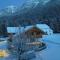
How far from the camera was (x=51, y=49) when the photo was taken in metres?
1.90

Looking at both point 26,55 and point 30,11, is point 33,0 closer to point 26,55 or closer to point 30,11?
point 30,11

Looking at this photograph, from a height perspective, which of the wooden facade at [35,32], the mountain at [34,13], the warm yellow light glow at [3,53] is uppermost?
the mountain at [34,13]

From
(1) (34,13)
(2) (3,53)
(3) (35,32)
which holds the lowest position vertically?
(2) (3,53)

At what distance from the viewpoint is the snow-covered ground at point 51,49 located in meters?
1.84

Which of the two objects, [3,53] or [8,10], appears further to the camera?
[8,10]

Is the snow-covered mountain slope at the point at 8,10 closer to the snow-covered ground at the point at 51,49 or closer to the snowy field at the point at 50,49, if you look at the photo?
the snowy field at the point at 50,49

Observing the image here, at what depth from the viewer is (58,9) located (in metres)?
1.94

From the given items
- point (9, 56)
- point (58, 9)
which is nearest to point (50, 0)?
point (58, 9)

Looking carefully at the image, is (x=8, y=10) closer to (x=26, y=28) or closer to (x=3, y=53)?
(x=26, y=28)

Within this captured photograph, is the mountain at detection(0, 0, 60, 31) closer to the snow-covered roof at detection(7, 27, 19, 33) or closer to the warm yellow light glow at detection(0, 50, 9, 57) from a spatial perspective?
the snow-covered roof at detection(7, 27, 19, 33)

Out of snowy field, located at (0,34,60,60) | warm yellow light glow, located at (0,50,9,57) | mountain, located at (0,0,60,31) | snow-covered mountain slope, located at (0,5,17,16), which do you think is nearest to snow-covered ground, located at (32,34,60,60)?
snowy field, located at (0,34,60,60)

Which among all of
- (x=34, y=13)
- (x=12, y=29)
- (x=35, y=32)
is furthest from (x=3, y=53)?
(x=34, y=13)

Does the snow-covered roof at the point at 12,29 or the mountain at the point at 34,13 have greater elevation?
the mountain at the point at 34,13

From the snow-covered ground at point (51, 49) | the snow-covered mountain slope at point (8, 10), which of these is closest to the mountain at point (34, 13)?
the snow-covered mountain slope at point (8, 10)
